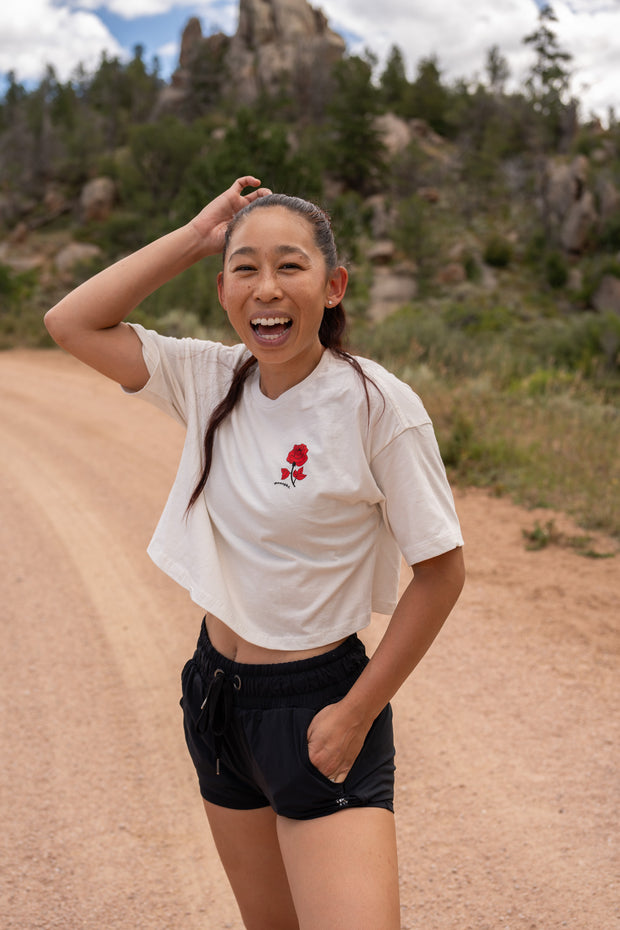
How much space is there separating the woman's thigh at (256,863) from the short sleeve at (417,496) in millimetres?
737

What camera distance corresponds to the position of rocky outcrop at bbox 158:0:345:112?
5178 cm

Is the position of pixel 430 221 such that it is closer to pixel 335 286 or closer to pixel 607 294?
pixel 607 294

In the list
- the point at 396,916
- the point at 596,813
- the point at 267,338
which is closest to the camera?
the point at 396,916

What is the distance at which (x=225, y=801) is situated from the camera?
5.90ft

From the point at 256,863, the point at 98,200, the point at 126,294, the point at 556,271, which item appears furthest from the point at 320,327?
the point at 98,200

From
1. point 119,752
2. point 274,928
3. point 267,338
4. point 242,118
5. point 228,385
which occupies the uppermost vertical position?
point 242,118

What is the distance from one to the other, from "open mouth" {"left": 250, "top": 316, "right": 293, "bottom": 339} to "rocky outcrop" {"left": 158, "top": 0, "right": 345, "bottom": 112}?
51.5 meters

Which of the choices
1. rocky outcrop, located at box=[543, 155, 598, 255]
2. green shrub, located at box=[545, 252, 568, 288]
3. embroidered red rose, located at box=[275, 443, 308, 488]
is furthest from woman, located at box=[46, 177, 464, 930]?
rocky outcrop, located at box=[543, 155, 598, 255]

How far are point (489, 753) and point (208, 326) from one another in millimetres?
12428

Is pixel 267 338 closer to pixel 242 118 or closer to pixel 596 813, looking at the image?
pixel 596 813

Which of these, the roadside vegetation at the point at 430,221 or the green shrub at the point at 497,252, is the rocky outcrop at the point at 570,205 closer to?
the roadside vegetation at the point at 430,221

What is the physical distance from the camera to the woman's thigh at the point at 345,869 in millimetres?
1416

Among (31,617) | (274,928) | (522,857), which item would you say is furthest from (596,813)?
(31,617)

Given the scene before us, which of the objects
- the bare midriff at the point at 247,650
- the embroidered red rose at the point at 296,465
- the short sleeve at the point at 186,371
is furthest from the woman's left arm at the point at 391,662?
the short sleeve at the point at 186,371
